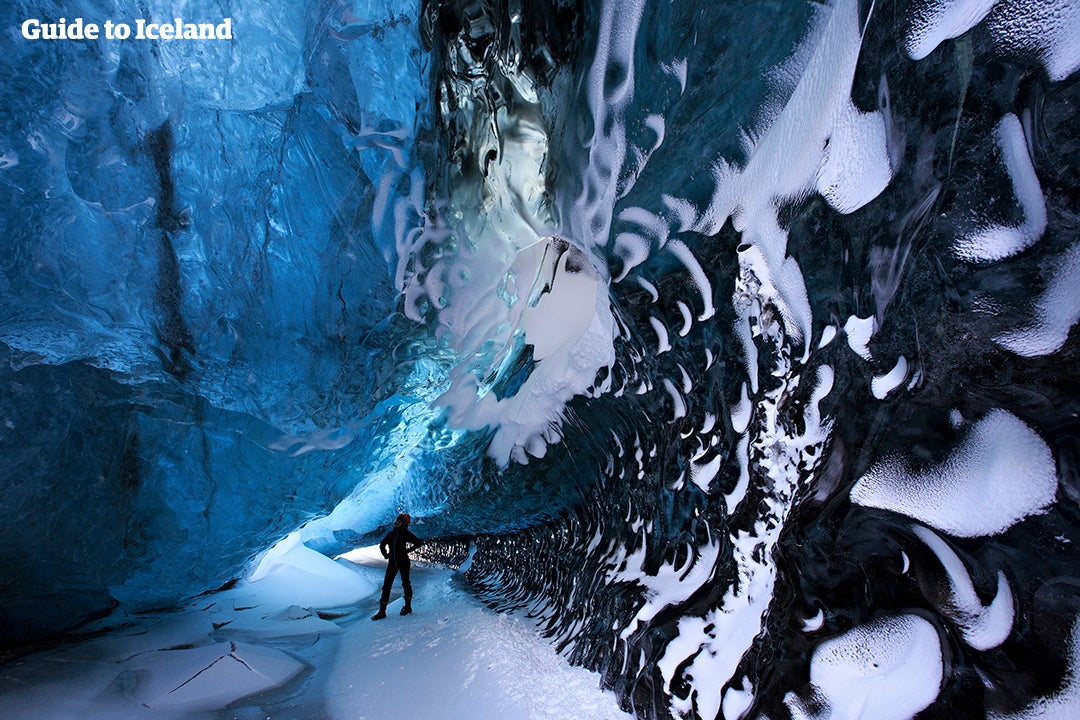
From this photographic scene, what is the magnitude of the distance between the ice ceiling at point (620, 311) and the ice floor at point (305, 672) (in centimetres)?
32

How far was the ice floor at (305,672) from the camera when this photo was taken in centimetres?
220

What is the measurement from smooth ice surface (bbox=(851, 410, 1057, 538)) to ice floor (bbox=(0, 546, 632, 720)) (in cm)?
156

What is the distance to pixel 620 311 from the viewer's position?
2.67 meters

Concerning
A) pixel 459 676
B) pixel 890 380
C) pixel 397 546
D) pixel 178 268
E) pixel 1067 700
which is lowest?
pixel 397 546

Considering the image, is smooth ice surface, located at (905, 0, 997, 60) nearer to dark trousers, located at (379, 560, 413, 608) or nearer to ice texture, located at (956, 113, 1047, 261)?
ice texture, located at (956, 113, 1047, 261)

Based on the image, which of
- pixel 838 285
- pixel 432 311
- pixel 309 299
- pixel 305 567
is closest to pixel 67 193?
pixel 309 299

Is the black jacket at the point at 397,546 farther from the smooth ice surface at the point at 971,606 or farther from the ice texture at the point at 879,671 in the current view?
the smooth ice surface at the point at 971,606

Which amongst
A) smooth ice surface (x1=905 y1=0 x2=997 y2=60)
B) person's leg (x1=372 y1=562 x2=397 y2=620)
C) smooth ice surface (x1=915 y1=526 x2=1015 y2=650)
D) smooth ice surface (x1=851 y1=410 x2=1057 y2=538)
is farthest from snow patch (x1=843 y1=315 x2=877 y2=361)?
person's leg (x1=372 y1=562 x2=397 y2=620)

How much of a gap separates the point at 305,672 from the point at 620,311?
2.61 m

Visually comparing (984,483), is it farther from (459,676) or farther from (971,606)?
(459,676)

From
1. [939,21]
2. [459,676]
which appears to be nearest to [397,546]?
[459,676]

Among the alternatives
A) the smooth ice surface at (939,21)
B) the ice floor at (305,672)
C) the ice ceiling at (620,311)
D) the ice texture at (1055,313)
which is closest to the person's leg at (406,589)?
the ice floor at (305,672)

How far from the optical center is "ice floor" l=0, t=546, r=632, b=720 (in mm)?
2203

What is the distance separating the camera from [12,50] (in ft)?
6.42
